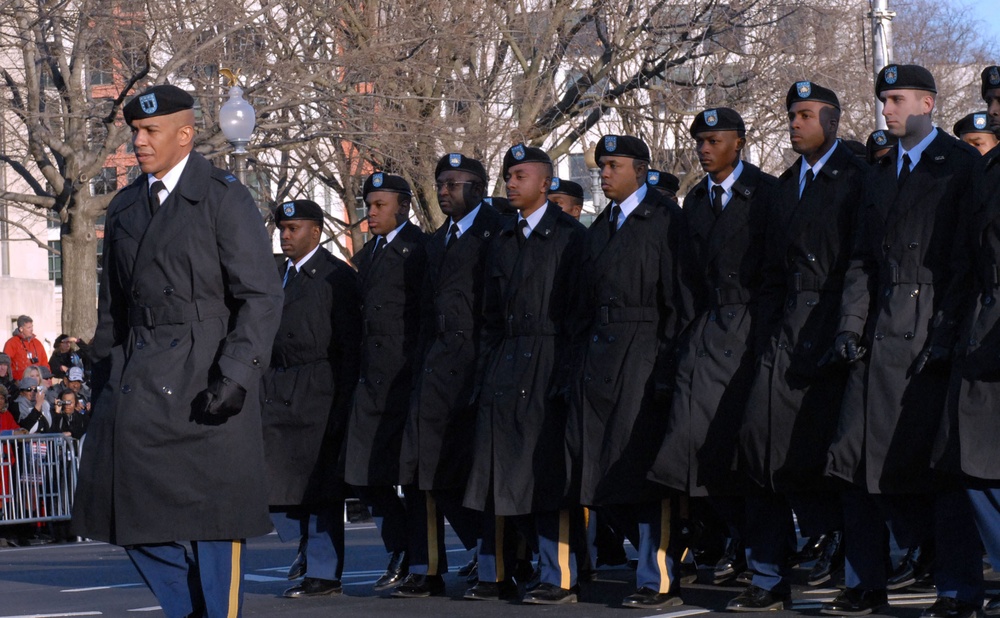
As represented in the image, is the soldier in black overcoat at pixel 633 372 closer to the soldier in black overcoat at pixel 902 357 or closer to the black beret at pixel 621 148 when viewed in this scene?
the black beret at pixel 621 148

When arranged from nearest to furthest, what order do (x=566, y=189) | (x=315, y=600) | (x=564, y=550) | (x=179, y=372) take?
(x=179, y=372)
(x=564, y=550)
(x=315, y=600)
(x=566, y=189)

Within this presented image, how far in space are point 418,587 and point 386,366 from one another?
122 cm

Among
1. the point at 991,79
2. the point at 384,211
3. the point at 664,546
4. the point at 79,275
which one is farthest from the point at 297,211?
the point at 79,275

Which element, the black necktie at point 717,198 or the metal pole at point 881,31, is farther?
the metal pole at point 881,31

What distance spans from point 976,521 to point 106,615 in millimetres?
4381

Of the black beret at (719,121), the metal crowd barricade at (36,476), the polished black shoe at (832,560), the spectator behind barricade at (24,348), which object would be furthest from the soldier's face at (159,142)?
the spectator behind barricade at (24,348)

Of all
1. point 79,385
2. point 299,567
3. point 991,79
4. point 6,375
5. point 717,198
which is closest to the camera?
point 991,79

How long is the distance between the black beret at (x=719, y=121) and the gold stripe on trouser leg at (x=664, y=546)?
183cm

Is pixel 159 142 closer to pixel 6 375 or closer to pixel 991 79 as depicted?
pixel 991 79

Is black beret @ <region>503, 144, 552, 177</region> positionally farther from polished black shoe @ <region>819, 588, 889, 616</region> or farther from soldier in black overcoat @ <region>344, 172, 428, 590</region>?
polished black shoe @ <region>819, 588, 889, 616</region>

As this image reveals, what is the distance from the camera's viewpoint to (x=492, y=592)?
8484 millimetres

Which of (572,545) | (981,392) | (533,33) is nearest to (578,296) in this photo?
(572,545)

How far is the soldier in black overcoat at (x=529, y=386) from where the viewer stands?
323 inches

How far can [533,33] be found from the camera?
2352 cm
